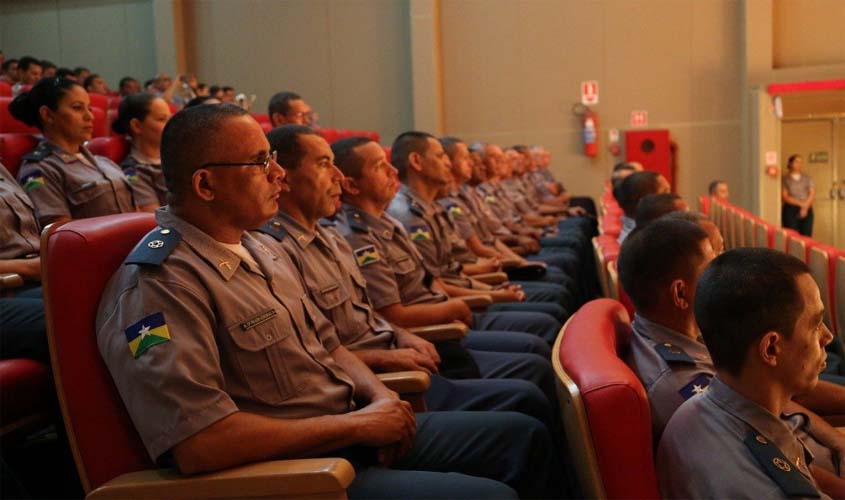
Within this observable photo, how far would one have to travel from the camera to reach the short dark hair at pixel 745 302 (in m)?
1.29

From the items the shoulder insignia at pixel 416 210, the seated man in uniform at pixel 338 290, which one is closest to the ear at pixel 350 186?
the seated man in uniform at pixel 338 290

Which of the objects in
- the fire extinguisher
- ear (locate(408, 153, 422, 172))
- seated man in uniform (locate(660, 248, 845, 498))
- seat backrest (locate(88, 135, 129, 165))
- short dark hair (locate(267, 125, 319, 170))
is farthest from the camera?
the fire extinguisher

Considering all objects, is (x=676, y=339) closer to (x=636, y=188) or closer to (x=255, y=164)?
(x=255, y=164)

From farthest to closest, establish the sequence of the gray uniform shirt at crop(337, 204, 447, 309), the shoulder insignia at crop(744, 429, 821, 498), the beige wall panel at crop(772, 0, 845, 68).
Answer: the beige wall panel at crop(772, 0, 845, 68) < the gray uniform shirt at crop(337, 204, 447, 309) < the shoulder insignia at crop(744, 429, 821, 498)

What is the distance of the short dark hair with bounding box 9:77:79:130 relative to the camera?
9.56ft

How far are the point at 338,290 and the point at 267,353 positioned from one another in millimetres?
659

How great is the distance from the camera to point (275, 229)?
2.13 meters

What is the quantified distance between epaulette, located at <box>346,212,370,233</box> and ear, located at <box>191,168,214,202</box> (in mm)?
1125

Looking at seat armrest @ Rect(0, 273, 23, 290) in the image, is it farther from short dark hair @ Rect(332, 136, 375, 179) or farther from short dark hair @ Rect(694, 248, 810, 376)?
short dark hair @ Rect(694, 248, 810, 376)

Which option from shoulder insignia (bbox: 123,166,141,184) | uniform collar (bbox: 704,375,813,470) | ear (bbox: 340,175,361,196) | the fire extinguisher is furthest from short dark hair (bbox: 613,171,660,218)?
the fire extinguisher

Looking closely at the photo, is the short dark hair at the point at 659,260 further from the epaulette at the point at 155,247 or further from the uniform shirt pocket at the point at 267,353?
the epaulette at the point at 155,247

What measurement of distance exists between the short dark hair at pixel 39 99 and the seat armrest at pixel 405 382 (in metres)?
1.81

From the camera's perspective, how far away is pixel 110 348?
53.5 inches

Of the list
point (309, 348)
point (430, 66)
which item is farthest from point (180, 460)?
point (430, 66)
